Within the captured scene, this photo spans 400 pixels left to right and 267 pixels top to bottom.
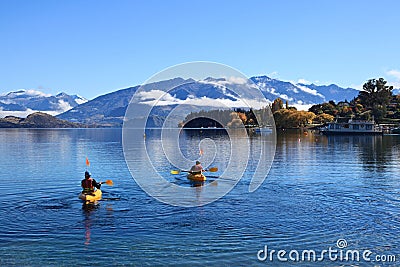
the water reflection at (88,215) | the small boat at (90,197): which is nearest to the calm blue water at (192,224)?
the water reflection at (88,215)

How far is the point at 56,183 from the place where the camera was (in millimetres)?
45219

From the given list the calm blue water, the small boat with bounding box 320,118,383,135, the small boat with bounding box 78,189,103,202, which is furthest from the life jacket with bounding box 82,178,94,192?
the small boat with bounding box 320,118,383,135

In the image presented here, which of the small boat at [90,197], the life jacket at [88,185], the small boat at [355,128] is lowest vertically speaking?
the small boat at [90,197]

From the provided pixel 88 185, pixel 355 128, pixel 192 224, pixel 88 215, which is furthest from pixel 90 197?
pixel 355 128

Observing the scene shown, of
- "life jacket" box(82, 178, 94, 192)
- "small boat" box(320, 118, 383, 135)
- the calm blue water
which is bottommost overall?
the calm blue water

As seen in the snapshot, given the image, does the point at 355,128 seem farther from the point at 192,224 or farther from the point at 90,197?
the point at 192,224

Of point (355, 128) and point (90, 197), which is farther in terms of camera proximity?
point (355, 128)

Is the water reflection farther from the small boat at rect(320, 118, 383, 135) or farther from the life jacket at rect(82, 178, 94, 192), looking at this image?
the small boat at rect(320, 118, 383, 135)

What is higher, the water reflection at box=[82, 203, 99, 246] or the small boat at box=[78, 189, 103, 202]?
the small boat at box=[78, 189, 103, 202]

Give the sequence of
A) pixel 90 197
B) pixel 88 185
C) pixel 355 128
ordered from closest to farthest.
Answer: pixel 90 197, pixel 88 185, pixel 355 128

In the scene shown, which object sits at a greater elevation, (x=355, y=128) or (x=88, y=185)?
(x=355, y=128)

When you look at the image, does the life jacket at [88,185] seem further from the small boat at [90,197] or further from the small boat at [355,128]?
the small boat at [355,128]

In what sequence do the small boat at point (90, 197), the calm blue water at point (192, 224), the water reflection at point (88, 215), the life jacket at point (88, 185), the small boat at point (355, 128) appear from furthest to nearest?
the small boat at point (355, 128), the life jacket at point (88, 185), the small boat at point (90, 197), the water reflection at point (88, 215), the calm blue water at point (192, 224)

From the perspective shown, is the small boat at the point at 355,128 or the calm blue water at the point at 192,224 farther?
the small boat at the point at 355,128
